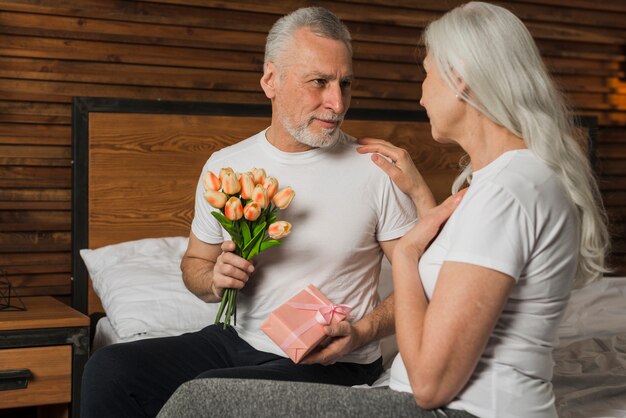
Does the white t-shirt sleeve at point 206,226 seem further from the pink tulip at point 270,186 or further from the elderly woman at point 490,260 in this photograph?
the elderly woman at point 490,260

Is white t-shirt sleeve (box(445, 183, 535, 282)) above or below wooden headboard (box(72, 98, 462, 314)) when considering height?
above

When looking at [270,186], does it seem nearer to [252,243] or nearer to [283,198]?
[283,198]

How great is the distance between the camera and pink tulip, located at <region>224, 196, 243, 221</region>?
6.95 feet

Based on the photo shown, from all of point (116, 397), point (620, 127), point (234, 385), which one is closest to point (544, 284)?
point (234, 385)

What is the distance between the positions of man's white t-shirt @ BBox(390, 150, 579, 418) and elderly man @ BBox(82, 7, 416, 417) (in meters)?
0.68

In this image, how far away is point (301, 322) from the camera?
2.04 m

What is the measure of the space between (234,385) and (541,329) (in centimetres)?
60

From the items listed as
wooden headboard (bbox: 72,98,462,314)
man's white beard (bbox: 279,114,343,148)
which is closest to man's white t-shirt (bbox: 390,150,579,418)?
man's white beard (bbox: 279,114,343,148)

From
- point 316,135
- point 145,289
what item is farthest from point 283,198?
point 145,289

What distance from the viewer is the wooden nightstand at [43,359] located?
9.05ft

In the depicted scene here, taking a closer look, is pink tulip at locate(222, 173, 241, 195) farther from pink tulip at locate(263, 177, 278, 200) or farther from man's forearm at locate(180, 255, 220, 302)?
man's forearm at locate(180, 255, 220, 302)

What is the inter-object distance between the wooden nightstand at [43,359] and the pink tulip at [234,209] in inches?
38.5

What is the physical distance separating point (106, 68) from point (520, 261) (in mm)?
2558

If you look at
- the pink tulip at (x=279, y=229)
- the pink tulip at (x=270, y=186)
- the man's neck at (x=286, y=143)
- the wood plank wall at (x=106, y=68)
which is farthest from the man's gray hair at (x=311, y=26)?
the wood plank wall at (x=106, y=68)
